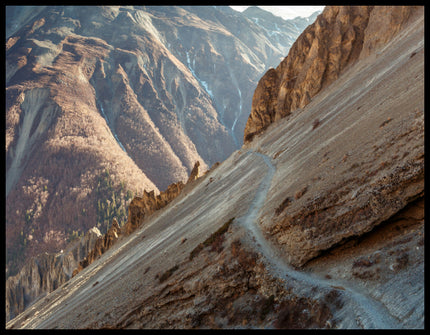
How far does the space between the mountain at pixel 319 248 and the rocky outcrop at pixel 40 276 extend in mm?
60893

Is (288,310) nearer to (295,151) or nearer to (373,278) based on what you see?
(373,278)

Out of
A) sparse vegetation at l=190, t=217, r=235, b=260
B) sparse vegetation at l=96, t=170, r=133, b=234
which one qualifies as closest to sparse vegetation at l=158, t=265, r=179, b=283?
sparse vegetation at l=190, t=217, r=235, b=260

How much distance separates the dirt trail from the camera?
28.8ft

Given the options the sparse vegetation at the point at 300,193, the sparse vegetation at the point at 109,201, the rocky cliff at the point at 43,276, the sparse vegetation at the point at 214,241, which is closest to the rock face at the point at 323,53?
the sparse vegetation at the point at 300,193

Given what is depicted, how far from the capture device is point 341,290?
10344 mm

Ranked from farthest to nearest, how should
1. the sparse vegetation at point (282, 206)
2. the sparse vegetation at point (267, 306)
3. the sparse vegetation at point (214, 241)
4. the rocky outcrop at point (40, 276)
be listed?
the rocky outcrop at point (40, 276) < the sparse vegetation at point (214, 241) < the sparse vegetation at point (282, 206) < the sparse vegetation at point (267, 306)

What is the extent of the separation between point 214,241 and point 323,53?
35.8m

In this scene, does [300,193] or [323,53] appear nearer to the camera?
[300,193]

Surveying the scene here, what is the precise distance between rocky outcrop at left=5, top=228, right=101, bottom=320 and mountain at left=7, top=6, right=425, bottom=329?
60.9 m

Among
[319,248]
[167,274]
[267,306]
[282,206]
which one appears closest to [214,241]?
[167,274]

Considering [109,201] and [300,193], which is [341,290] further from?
[109,201]

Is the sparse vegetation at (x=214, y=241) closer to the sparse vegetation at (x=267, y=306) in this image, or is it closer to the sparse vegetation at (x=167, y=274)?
the sparse vegetation at (x=167, y=274)

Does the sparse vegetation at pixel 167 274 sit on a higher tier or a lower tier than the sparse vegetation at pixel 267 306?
higher

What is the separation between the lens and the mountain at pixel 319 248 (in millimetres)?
10016
